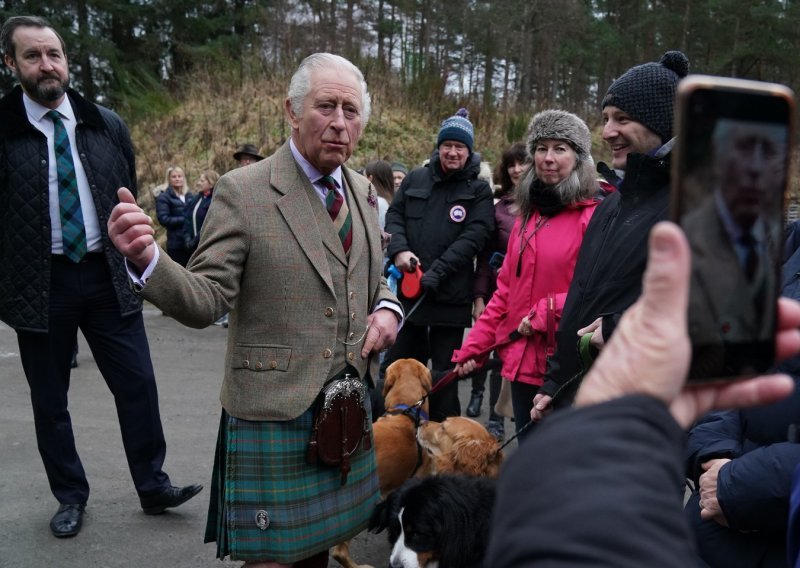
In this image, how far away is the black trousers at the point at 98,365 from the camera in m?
3.34

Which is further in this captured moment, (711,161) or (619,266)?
(619,266)

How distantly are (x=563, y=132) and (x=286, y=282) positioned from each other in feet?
5.42

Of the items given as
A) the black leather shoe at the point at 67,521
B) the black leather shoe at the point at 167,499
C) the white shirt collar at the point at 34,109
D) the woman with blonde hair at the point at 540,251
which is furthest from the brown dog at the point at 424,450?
the white shirt collar at the point at 34,109

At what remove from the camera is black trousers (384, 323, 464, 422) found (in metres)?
4.59

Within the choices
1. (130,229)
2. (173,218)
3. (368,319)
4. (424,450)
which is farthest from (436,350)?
(173,218)

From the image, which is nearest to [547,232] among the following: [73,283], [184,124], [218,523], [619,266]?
[619,266]

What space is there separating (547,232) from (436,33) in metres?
20.7

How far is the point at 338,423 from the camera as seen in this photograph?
2301 mm

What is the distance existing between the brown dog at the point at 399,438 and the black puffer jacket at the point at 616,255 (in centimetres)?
131

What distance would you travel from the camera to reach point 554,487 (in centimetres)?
66

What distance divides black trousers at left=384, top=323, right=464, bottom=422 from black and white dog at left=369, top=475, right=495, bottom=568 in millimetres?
1755

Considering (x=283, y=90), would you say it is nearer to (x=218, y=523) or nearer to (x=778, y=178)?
(x=218, y=523)

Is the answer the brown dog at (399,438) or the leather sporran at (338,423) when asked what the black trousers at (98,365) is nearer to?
the brown dog at (399,438)

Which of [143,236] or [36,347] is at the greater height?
[143,236]
